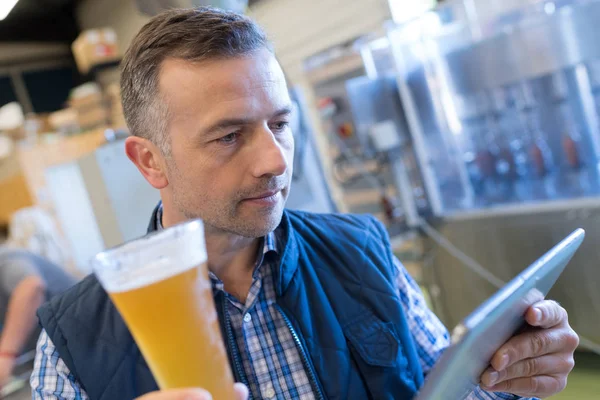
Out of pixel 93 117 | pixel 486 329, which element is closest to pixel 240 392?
pixel 486 329

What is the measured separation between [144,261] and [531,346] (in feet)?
2.06

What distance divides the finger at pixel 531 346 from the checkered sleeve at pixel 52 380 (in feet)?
2.51

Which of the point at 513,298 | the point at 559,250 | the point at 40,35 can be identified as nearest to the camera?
the point at 513,298

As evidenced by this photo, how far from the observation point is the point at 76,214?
5.46m

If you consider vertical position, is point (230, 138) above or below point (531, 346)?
above

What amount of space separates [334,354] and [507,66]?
225 centimetres

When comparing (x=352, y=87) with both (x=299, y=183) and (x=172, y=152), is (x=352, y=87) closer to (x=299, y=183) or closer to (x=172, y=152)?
(x=299, y=183)

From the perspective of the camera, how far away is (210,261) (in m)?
1.05

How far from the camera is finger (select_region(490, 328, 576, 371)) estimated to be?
76 cm

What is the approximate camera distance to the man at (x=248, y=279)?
90cm

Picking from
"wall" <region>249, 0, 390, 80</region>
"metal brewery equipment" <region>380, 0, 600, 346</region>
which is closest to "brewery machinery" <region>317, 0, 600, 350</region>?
"metal brewery equipment" <region>380, 0, 600, 346</region>

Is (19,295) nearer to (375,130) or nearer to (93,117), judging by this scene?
(375,130)

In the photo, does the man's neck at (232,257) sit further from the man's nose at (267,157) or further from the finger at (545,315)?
the finger at (545,315)

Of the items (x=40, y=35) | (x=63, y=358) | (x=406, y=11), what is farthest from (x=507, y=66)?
(x=40, y=35)
